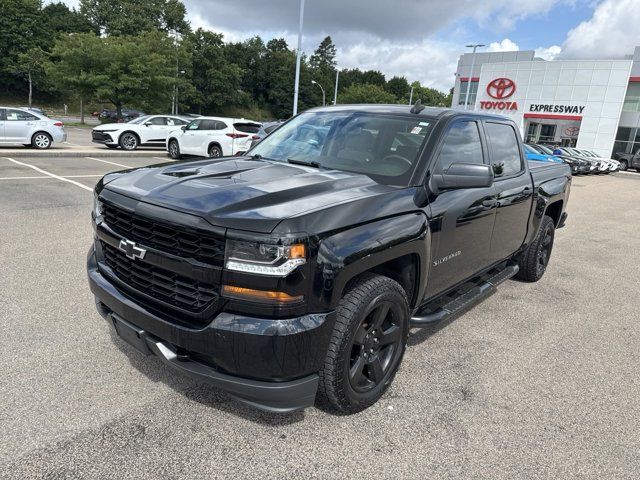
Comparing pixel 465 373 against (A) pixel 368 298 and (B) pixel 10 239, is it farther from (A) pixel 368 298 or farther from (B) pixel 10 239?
(B) pixel 10 239

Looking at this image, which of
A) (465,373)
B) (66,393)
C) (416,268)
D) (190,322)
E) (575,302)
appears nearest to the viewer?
(190,322)

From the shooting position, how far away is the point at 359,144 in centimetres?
353

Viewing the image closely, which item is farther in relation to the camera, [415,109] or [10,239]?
[10,239]

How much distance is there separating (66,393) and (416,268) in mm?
2304

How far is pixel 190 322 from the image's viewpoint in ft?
7.88

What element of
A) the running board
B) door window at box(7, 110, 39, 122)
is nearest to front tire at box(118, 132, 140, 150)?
door window at box(7, 110, 39, 122)

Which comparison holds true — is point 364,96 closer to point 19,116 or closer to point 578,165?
point 578,165

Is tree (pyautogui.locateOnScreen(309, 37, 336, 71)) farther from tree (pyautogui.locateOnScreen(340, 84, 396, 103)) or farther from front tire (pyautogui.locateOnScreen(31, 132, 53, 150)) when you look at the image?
front tire (pyautogui.locateOnScreen(31, 132, 53, 150))

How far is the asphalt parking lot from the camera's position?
2412 mm

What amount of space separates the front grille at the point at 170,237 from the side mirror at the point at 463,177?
156 cm

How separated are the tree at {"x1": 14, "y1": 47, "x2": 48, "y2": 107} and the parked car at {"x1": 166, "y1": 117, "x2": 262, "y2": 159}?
1935 inches

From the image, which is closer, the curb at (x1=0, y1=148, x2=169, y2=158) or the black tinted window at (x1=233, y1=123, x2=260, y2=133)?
the curb at (x1=0, y1=148, x2=169, y2=158)

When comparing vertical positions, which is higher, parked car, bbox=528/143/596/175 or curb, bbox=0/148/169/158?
parked car, bbox=528/143/596/175

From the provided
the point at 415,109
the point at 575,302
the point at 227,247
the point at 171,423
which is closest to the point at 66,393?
the point at 171,423
